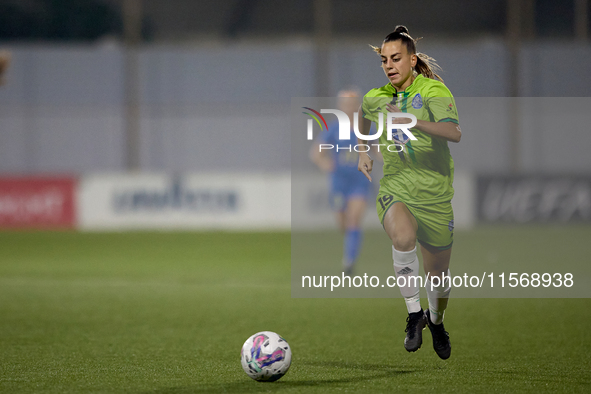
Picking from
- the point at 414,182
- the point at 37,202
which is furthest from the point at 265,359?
the point at 37,202

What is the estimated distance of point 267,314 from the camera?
7.37 meters

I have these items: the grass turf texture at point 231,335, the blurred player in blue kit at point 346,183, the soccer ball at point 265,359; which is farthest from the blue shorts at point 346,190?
the soccer ball at point 265,359

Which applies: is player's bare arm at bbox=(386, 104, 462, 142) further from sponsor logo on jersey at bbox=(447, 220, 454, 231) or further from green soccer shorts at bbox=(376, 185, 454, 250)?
sponsor logo on jersey at bbox=(447, 220, 454, 231)

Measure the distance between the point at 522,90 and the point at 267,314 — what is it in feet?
64.9

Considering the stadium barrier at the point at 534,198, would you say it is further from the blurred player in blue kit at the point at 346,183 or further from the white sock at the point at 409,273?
the white sock at the point at 409,273

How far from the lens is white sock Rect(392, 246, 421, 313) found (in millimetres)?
5121

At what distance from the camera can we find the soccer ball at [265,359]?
14.8 feet

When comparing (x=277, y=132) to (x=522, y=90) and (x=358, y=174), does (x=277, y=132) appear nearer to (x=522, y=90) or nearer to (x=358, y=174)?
(x=522, y=90)

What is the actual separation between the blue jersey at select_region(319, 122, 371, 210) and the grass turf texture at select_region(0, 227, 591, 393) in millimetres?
1333

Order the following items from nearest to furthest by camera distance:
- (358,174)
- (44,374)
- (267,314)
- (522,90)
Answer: (44,374)
(267,314)
(358,174)
(522,90)

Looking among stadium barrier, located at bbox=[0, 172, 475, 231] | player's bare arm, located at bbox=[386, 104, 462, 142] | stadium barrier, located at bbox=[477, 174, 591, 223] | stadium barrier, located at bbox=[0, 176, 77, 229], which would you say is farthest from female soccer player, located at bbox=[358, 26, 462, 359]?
stadium barrier, located at bbox=[0, 176, 77, 229]

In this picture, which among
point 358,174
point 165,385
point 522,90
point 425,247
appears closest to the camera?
point 165,385

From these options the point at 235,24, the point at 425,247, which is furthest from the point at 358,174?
the point at 235,24

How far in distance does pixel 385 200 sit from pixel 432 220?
0.32 m
